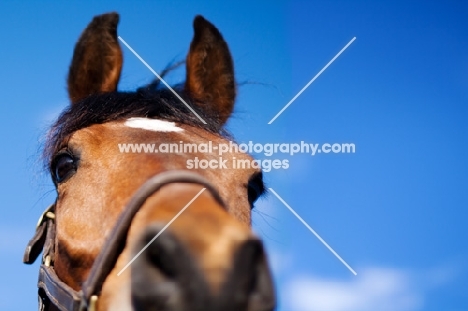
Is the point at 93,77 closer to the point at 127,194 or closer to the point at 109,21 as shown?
the point at 109,21

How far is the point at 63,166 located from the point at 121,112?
61 cm

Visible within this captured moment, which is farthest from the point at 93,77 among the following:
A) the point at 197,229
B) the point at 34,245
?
the point at 197,229

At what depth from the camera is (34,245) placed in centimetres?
439

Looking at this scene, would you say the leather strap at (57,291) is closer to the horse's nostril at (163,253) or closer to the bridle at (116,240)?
the bridle at (116,240)

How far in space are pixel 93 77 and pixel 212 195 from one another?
8.82 ft

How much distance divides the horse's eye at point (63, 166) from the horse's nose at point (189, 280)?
1.37 meters

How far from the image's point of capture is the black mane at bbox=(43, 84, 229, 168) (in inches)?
160

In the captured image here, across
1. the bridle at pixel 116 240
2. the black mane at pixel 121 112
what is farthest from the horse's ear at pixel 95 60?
the bridle at pixel 116 240

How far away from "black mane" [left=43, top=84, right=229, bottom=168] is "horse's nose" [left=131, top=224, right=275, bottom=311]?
1775 mm

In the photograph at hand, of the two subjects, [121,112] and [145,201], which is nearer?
[145,201]

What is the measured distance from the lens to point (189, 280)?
226 centimetres

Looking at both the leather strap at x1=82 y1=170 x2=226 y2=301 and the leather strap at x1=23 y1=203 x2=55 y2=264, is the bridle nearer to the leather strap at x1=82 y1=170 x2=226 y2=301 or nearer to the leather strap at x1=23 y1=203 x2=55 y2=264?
the leather strap at x1=82 y1=170 x2=226 y2=301

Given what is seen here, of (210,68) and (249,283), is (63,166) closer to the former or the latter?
(249,283)

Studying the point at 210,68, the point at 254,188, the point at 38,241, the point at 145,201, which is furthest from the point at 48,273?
the point at 210,68
